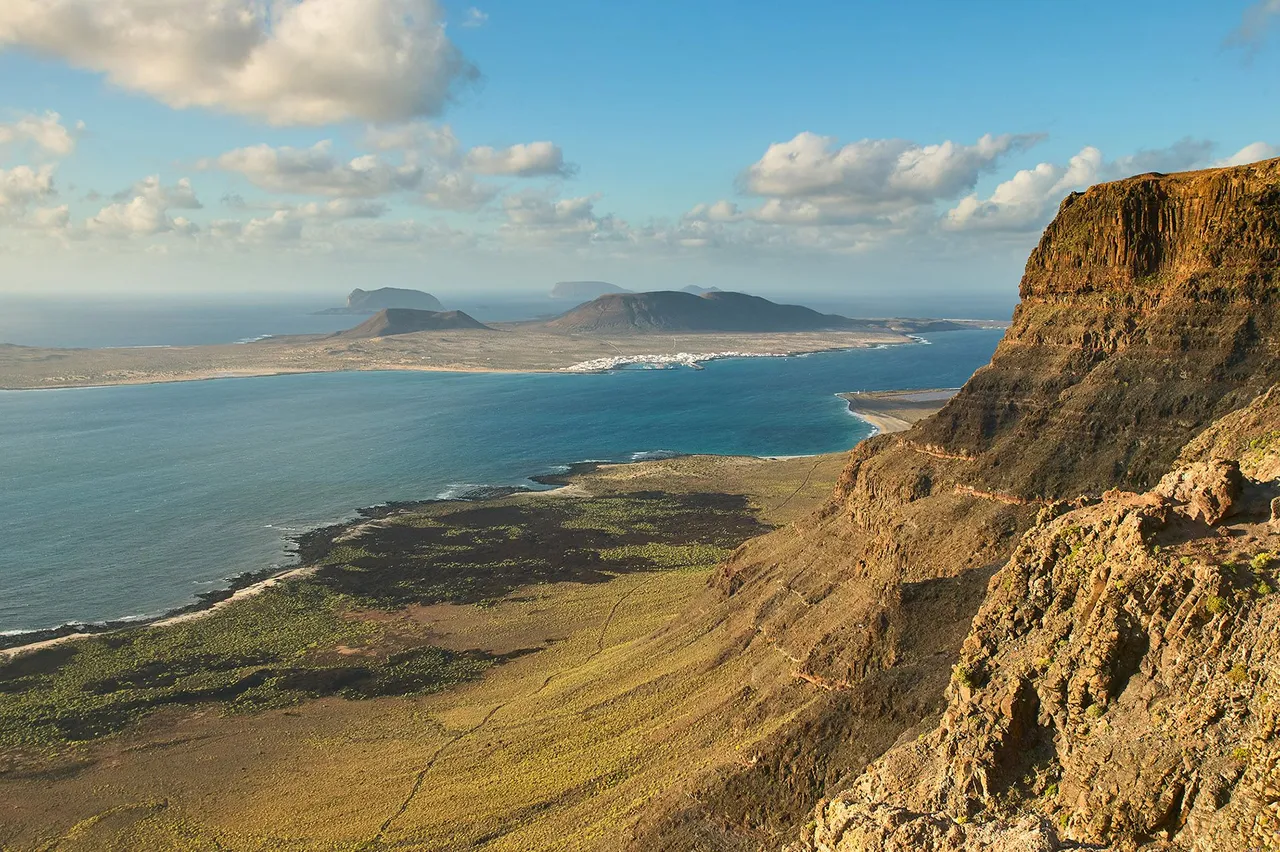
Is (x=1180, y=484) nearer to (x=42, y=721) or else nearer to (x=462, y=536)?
(x=42, y=721)

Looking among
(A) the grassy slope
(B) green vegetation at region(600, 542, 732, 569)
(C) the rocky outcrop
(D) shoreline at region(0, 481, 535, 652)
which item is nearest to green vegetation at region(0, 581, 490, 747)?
(A) the grassy slope

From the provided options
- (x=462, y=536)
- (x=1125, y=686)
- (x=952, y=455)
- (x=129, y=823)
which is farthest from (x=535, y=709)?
(x=462, y=536)

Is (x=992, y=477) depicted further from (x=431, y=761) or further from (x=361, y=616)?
(x=361, y=616)

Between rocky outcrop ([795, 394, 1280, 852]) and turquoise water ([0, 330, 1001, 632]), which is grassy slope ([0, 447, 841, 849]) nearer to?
rocky outcrop ([795, 394, 1280, 852])

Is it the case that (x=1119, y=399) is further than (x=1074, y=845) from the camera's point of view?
Yes

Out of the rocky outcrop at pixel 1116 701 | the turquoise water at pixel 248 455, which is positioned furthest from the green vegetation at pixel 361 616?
the rocky outcrop at pixel 1116 701

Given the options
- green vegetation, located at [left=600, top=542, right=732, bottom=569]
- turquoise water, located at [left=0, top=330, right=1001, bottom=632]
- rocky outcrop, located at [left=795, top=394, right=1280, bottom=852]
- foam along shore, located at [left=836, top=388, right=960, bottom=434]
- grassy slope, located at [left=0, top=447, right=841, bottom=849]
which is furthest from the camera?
foam along shore, located at [left=836, top=388, right=960, bottom=434]
